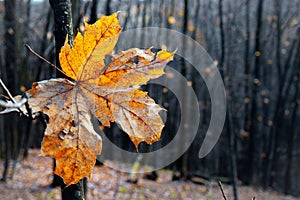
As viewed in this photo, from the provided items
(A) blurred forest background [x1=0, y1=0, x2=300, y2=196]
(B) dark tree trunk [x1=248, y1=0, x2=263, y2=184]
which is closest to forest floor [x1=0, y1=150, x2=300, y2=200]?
(A) blurred forest background [x1=0, y1=0, x2=300, y2=196]

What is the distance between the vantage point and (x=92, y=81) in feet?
2.24

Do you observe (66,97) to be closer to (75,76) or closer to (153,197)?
(75,76)

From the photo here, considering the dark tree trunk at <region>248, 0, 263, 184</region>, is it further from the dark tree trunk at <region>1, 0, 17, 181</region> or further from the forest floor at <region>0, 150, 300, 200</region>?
the dark tree trunk at <region>1, 0, 17, 181</region>

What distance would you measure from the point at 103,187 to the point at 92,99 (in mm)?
5279

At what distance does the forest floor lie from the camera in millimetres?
5059

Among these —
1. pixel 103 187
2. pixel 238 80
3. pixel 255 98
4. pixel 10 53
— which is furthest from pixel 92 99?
pixel 238 80

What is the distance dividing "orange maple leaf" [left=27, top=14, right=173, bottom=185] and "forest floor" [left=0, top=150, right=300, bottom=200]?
3.88m

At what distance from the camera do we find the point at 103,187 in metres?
5.74

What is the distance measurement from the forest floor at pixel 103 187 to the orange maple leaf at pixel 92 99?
388cm

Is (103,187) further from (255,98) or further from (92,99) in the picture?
(255,98)

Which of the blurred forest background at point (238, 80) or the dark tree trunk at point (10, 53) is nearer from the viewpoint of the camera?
the dark tree trunk at point (10, 53)

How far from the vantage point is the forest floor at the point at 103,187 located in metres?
5.06

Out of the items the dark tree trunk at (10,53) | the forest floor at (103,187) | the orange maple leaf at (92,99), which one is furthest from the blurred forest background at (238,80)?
the orange maple leaf at (92,99)

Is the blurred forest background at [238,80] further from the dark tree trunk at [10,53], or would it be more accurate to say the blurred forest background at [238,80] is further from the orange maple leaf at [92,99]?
the orange maple leaf at [92,99]
